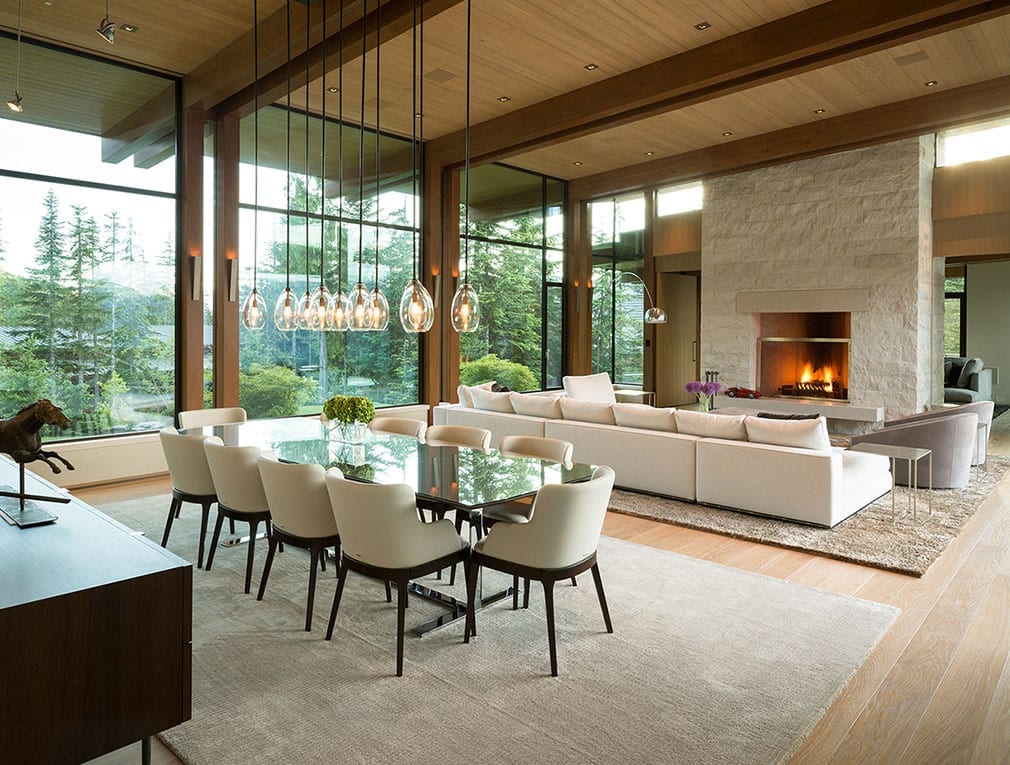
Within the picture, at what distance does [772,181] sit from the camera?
31.1 feet

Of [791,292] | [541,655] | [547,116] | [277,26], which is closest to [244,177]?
[277,26]

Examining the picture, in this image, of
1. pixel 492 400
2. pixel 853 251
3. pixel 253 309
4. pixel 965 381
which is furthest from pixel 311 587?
pixel 965 381

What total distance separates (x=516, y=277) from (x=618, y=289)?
2.15 metres

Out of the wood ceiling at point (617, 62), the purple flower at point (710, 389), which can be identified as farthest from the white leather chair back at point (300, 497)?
the purple flower at point (710, 389)

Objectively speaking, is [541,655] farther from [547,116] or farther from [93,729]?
[547,116]

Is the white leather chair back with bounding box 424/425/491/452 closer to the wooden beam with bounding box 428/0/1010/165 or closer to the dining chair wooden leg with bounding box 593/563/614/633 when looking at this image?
the dining chair wooden leg with bounding box 593/563/614/633

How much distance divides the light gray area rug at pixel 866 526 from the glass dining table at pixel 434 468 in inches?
71.1

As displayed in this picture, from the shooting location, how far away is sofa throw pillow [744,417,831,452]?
4715mm

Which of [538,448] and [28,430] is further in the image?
[538,448]

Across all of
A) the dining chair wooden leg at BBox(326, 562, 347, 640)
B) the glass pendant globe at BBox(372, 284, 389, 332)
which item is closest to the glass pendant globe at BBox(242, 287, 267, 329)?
the glass pendant globe at BBox(372, 284, 389, 332)

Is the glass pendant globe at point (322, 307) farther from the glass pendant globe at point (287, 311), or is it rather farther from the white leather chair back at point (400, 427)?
the white leather chair back at point (400, 427)

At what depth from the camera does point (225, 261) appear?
7.16 meters

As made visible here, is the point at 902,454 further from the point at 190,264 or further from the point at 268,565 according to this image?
the point at 190,264

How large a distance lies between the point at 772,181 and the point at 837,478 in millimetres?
6111
